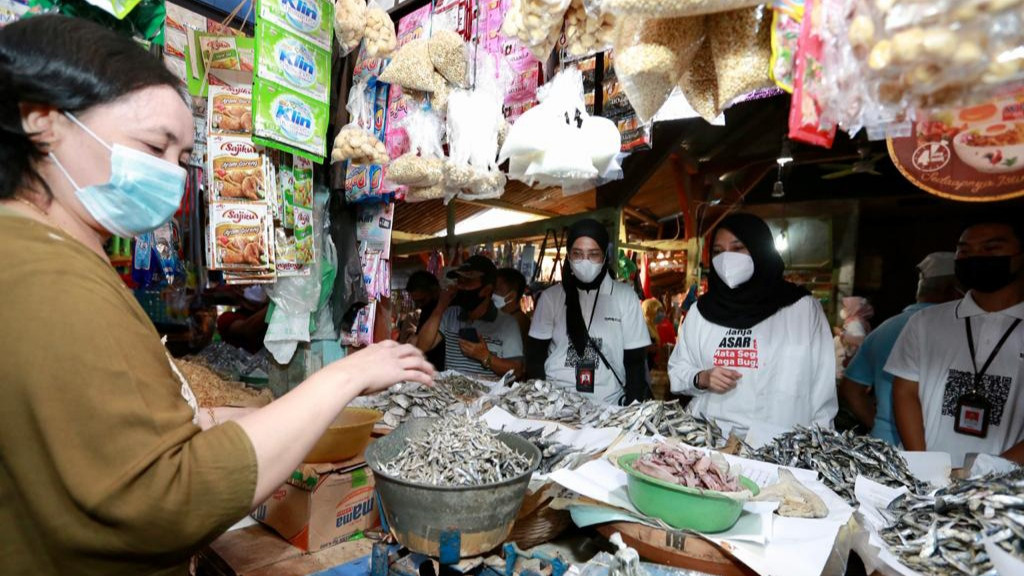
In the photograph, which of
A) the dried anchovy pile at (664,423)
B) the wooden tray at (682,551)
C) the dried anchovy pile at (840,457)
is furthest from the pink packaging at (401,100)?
the dried anchovy pile at (840,457)

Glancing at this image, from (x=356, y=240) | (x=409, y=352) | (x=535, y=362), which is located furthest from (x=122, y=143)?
(x=535, y=362)

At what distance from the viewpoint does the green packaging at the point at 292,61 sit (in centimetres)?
232

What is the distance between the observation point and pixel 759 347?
289 cm

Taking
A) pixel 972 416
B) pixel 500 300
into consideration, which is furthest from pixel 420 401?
pixel 972 416

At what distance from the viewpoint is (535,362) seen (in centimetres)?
401

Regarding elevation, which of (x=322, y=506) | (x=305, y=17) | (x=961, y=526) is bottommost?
(x=322, y=506)

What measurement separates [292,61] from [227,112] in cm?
51

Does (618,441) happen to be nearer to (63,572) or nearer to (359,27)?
(63,572)

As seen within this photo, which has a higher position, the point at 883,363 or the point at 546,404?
the point at 883,363

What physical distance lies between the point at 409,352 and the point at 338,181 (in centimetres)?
228

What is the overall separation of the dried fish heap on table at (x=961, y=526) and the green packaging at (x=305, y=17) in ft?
10.4

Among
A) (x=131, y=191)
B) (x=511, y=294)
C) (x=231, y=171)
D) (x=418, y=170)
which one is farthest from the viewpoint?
(x=511, y=294)

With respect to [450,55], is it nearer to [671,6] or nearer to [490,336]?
[671,6]

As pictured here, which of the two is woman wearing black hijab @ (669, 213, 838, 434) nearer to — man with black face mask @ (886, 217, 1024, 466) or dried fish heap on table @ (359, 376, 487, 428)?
man with black face mask @ (886, 217, 1024, 466)
